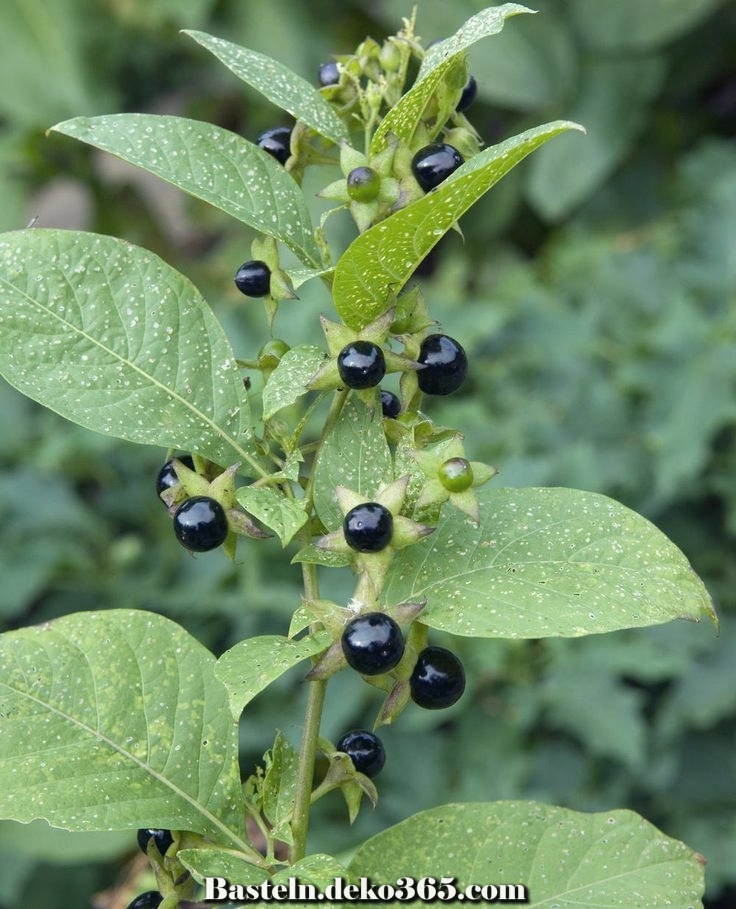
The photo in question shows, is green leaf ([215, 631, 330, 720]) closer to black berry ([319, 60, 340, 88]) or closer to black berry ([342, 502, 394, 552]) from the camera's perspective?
black berry ([342, 502, 394, 552])

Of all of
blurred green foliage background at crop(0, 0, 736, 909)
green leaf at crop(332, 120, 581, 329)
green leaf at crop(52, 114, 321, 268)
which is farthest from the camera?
blurred green foliage background at crop(0, 0, 736, 909)

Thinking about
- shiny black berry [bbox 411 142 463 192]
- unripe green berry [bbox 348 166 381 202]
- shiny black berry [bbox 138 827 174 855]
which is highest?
shiny black berry [bbox 411 142 463 192]

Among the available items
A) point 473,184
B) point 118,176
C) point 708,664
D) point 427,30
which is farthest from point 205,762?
point 118,176

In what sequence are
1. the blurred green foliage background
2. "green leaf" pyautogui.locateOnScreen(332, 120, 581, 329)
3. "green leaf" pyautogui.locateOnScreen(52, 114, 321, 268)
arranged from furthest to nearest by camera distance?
the blurred green foliage background
"green leaf" pyautogui.locateOnScreen(52, 114, 321, 268)
"green leaf" pyautogui.locateOnScreen(332, 120, 581, 329)

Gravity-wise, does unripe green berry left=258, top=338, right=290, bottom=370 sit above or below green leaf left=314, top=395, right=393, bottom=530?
above

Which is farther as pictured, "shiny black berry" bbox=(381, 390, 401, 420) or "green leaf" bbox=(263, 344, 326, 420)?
"shiny black berry" bbox=(381, 390, 401, 420)

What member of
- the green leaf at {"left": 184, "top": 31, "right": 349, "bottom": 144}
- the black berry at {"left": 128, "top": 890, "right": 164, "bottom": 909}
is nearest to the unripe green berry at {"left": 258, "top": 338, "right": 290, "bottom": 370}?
the green leaf at {"left": 184, "top": 31, "right": 349, "bottom": 144}

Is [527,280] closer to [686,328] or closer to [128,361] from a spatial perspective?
[686,328]
